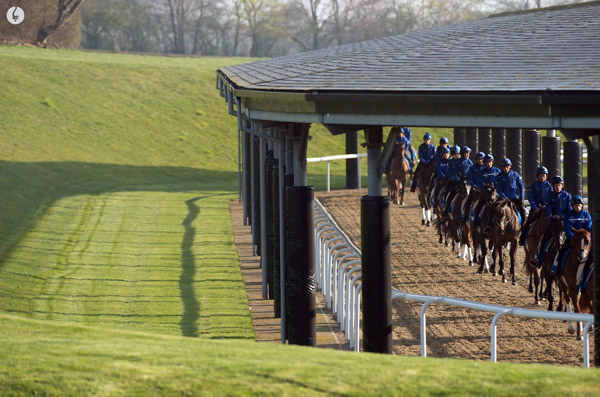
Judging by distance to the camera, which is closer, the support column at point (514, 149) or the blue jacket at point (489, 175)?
the blue jacket at point (489, 175)

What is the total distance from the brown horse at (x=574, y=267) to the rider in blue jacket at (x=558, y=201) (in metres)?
1.24

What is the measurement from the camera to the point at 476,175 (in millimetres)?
14227

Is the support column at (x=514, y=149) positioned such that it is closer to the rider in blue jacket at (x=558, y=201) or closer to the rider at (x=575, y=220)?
the rider in blue jacket at (x=558, y=201)

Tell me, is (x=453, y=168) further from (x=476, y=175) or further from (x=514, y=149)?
(x=514, y=149)

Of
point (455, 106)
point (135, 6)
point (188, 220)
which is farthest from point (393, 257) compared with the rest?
point (135, 6)

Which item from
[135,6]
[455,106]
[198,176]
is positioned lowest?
[198,176]

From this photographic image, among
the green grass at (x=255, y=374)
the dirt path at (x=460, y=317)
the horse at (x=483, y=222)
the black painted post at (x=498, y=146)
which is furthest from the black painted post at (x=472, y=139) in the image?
the green grass at (x=255, y=374)

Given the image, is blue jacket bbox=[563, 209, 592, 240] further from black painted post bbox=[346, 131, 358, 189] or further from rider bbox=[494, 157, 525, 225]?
black painted post bbox=[346, 131, 358, 189]

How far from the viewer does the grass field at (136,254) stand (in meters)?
5.15

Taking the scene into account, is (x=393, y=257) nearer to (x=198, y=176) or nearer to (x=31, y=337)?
(x=31, y=337)

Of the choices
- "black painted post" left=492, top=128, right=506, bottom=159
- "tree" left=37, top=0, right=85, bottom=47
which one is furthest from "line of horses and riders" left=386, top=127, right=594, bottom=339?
"tree" left=37, top=0, right=85, bottom=47

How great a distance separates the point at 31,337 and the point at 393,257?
9200 millimetres

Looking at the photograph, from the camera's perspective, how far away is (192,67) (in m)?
46.0

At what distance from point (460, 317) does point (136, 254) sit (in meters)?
6.94
